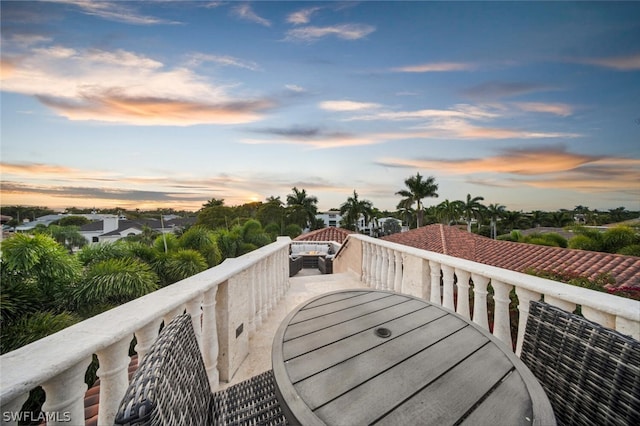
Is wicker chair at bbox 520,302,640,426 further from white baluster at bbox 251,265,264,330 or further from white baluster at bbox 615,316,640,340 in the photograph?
white baluster at bbox 251,265,264,330

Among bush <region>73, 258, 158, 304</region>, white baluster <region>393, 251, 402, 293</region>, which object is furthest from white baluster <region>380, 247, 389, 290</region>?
bush <region>73, 258, 158, 304</region>

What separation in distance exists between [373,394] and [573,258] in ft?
49.5

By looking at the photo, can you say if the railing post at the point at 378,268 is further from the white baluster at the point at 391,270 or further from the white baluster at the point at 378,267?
the white baluster at the point at 391,270

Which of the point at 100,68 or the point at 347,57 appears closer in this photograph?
the point at 100,68

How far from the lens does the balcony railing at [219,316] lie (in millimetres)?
798

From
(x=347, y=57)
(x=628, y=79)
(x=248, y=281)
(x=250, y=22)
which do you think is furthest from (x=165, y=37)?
(x=628, y=79)

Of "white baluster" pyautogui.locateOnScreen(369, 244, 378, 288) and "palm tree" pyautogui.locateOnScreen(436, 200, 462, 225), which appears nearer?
"white baluster" pyautogui.locateOnScreen(369, 244, 378, 288)

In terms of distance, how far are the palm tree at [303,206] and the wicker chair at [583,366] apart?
143 feet

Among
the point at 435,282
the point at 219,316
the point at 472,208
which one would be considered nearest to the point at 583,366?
the point at 435,282

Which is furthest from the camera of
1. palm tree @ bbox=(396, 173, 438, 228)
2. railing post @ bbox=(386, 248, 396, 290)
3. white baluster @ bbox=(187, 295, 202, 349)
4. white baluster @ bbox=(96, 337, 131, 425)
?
palm tree @ bbox=(396, 173, 438, 228)

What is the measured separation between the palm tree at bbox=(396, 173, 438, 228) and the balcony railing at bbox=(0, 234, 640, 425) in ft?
118

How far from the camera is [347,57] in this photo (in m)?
8.13

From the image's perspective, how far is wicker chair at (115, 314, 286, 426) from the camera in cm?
58

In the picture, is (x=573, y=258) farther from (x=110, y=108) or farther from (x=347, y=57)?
(x=110, y=108)
